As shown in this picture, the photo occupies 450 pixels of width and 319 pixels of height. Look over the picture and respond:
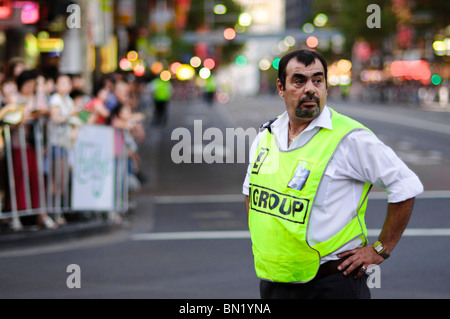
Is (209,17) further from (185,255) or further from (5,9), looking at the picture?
(185,255)

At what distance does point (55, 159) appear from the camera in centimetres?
1141

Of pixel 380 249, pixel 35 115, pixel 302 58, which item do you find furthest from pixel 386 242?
pixel 35 115

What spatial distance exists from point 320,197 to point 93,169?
802cm

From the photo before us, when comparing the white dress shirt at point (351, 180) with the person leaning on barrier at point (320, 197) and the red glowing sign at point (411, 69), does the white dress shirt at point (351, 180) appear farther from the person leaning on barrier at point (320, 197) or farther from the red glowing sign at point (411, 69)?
the red glowing sign at point (411, 69)

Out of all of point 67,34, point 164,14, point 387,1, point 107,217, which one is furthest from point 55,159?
point 387,1

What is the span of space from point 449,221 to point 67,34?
63.3 feet

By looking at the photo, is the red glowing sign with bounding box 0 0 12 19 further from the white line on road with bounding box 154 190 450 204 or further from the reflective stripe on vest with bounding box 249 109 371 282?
the reflective stripe on vest with bounding box 249 109 371 282

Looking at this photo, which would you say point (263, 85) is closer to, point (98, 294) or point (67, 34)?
point (67, 34)

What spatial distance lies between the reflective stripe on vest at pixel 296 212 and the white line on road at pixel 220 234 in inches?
267

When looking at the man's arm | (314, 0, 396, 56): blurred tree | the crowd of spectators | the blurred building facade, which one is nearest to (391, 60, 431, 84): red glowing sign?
the blurred building facade

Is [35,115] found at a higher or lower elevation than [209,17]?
lower

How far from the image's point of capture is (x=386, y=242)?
12.8 feet

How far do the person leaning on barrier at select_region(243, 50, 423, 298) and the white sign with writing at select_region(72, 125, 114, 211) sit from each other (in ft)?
25.4

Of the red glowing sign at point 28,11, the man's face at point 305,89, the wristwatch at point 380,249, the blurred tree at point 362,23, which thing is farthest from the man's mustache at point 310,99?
the blurred tree at point 362,23
